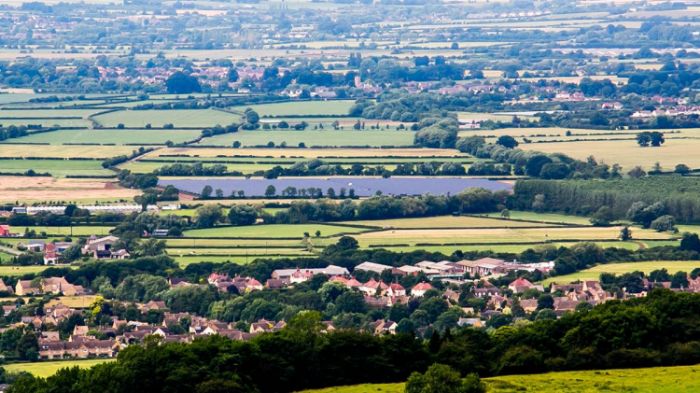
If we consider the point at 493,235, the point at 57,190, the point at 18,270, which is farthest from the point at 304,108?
the point at 18,270

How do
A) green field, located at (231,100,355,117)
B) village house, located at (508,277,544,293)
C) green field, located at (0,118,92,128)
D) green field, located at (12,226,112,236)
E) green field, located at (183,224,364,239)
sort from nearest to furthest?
1. village house, located at (508,277,544,293)
2. green field, located at (183,224,364,239)
3. green field, located at (12,226,112,236)
4. green field, located at (0,118,92,128)
5. green field, located at (231,100,355,117)

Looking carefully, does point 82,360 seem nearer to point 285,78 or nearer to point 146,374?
point 146,374

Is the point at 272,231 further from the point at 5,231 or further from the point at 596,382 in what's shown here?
the point at 596,382

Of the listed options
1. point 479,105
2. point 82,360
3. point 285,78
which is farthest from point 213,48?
point 82,360

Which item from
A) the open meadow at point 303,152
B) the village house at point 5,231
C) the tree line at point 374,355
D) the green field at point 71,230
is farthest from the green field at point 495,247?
the tree line at point 374,355

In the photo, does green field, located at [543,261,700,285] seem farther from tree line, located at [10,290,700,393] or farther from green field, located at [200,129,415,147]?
green field, located at [200,129,415,147]

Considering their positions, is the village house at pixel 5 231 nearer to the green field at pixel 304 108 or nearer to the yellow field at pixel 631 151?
the yellow field at pixel 631 151

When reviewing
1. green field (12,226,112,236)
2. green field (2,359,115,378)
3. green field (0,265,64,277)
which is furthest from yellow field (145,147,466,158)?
green field (2,359,115,378)
